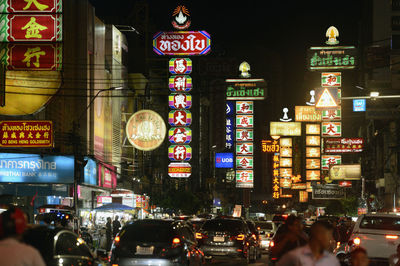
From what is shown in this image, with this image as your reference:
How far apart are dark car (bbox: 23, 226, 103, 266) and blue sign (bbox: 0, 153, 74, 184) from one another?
27492 millimetres

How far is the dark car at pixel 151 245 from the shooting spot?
1616cm

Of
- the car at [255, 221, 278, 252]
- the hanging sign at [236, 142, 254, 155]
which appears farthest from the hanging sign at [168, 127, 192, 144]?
the hanging sign at [236, 142, 254, 155]

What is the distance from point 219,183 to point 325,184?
51053 mm

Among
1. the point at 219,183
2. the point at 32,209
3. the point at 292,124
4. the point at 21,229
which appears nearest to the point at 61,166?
the point at 32,209

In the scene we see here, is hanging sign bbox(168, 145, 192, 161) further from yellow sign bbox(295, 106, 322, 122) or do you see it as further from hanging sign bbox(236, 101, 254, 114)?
yellow sign bbox(295, 106, 322, 122)

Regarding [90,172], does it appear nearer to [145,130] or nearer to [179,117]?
[145,130]

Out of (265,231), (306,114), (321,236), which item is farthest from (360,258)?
(306,114)

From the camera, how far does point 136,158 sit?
66.8 meters

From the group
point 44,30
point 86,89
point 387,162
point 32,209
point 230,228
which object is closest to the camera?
point 230,228

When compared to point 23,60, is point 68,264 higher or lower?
lower

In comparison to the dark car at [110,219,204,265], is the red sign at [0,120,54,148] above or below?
above

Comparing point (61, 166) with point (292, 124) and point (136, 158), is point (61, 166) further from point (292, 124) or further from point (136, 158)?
point (292, 124)

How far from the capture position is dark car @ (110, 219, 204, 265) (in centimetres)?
1616

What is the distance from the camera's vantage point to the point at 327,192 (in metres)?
74.1
